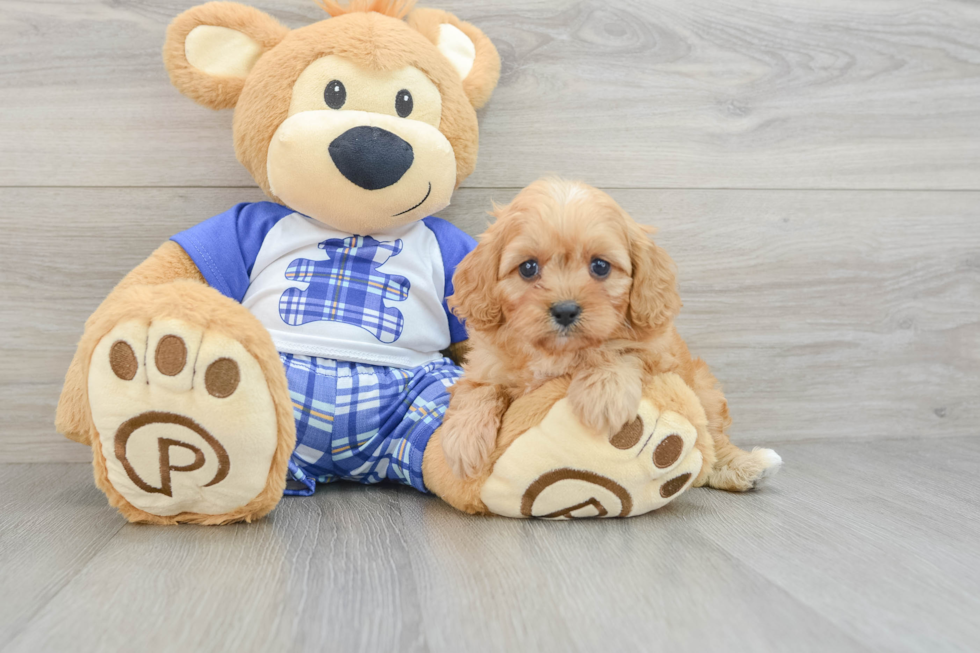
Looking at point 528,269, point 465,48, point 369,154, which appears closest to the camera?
point 528,269

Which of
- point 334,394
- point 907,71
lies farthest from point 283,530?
point 907,71

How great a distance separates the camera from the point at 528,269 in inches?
44.9

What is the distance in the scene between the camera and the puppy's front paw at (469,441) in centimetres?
115

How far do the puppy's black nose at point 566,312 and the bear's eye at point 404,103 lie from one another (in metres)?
0.55

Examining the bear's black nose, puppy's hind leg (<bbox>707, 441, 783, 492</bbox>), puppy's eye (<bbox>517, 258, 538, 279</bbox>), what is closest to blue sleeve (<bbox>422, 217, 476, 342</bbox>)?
the bear's black nose

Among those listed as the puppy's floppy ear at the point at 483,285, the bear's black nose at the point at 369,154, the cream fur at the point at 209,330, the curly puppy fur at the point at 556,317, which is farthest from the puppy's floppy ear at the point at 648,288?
the cream fur at the point at 209,330

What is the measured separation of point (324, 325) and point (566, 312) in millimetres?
535

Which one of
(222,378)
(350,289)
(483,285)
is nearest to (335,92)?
(350,289)

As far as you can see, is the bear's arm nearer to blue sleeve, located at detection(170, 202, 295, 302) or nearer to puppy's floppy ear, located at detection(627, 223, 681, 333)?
blue sleeve, located at detection(170, 202, 295, 302)

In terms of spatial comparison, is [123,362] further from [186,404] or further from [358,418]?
[358,418]

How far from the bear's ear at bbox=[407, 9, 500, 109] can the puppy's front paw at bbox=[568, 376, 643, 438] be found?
73 centimetres

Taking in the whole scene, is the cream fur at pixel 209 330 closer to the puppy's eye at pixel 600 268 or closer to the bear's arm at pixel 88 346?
the bear's arm at pixel 88 346

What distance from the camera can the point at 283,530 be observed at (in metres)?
1.13

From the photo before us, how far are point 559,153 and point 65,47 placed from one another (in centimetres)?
115
